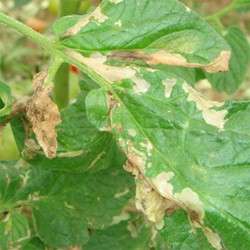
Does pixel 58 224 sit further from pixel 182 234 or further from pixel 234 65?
pixel 234 65

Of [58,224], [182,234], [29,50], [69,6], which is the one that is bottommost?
[29,50]

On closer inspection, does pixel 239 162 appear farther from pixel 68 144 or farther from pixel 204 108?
pixel 68 144

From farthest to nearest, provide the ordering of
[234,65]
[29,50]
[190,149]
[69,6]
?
[29,50]
[234,65]
[69,6]
[190,149]

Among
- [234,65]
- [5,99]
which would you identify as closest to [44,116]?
[5,99]

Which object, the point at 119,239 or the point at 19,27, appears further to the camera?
the point at 119,239

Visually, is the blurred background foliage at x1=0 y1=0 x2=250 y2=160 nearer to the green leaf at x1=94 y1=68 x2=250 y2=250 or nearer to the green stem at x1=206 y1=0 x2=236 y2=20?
the green stem at x1=206 y1=0 x2=236 y2=20

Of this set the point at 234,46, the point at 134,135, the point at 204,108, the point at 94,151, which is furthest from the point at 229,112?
the point at 234,46

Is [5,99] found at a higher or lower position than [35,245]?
higher
